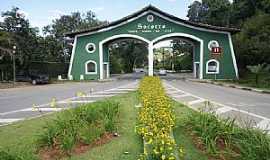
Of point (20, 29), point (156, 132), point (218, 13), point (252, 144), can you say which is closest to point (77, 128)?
point (156, 132)

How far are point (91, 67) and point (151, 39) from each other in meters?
8.99

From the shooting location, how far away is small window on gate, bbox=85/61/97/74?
48500 mm

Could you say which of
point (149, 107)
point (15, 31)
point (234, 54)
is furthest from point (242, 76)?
point (149, 107)

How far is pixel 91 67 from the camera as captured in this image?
4881 cm

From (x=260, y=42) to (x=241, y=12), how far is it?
18.3 meters

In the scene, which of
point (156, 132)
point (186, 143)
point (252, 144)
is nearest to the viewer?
point (252, 144)

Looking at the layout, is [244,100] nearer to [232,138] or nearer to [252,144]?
[232,138]

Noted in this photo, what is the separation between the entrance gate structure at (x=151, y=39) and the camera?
4700 centimetres

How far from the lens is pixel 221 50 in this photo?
4650cm

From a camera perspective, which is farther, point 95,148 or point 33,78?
point 33,78

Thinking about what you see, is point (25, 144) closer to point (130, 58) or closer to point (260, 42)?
point (260, 42)

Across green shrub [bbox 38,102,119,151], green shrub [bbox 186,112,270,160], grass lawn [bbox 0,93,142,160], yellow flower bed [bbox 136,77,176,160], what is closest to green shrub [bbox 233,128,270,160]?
green shrub [bbox 186,112,270,160]

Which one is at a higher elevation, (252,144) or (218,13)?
(218,13)

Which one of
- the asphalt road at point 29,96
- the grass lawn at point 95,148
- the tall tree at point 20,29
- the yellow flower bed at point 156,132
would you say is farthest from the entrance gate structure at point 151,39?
the yellow flower bed at point 156,132
